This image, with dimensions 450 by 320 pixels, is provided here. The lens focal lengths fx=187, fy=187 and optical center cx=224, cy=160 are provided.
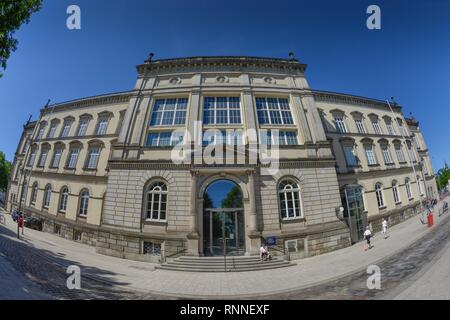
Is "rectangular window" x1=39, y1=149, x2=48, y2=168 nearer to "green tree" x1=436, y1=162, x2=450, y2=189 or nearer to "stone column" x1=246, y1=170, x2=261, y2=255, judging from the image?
"stone column" x1=246, y1=170, x2=261, y2=255

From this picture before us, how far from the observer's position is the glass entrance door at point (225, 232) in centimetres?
1350

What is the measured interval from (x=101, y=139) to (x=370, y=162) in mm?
29737

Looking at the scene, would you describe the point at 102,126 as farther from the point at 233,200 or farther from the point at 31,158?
the point at 233,200

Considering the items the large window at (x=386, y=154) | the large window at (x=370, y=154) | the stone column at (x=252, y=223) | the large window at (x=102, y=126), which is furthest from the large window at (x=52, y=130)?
the large window at (x=386, y=154)

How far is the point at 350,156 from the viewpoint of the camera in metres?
20.2

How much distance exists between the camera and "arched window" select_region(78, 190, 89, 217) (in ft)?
61.7

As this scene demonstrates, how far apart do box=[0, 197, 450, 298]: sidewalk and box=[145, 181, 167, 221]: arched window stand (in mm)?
3152

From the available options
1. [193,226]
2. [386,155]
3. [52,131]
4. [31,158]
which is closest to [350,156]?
[386,155]

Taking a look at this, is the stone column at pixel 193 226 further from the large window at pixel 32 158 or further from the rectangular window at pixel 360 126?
the large window at pixel 32 158

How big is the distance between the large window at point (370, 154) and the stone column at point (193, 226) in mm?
19713

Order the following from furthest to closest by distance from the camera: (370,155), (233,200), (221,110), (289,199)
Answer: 1. (370,155)
2. (221,110)
3. (289,199)
4. (233,200)

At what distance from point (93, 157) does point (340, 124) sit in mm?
27610

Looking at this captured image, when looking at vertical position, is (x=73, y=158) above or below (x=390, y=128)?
below

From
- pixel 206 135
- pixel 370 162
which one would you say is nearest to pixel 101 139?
pixel 206 135
